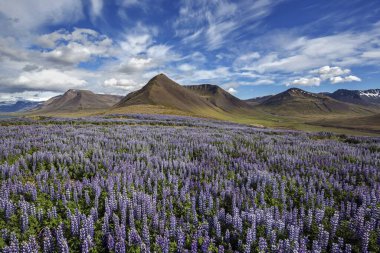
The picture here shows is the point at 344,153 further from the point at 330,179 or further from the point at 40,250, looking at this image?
the point at 40,250

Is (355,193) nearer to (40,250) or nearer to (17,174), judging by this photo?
(40,250)

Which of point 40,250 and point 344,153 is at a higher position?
point 344,153

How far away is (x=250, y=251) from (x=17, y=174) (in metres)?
6.48

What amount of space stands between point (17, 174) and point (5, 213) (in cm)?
253

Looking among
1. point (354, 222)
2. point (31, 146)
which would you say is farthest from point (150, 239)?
point (31, 146)

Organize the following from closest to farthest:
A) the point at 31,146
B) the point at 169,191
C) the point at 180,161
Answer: the point at 169,191 → the point at 180,161 → the point at 31,146

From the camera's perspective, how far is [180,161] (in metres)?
8.60

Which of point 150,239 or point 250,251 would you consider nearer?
point 250,251

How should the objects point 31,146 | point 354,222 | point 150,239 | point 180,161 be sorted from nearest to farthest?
1. point 150,239
2. point 354,222
3. point 180,161
4. point 31,146

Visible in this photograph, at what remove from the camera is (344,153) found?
10.8m

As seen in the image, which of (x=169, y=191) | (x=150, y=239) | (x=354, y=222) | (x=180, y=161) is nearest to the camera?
(x=150, y=239)

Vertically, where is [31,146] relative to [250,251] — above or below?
above

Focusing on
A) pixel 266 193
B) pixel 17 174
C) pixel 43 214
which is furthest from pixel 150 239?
pixel 17 174

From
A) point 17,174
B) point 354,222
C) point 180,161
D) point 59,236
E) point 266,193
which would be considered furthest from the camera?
point 180,161
